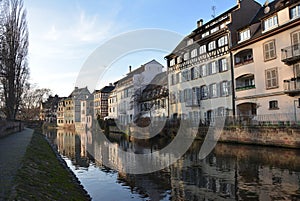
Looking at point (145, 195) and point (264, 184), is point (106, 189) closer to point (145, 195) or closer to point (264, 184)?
point (145, 195)

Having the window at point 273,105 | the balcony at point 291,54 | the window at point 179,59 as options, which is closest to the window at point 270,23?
the balcony at point 291,54

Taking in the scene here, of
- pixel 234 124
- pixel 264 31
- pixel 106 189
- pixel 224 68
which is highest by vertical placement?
pixel 264 31

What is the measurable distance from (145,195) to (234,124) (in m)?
16.4

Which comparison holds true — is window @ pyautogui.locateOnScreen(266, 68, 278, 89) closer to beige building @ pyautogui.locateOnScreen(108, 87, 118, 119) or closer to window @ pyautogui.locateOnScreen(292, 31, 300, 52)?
window @ pyautogui.locateOnScreen(292, 31, 300, 52)

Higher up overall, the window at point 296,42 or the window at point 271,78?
the window at point 296,42

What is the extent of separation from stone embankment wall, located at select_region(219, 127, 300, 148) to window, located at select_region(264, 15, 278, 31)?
9718 mm

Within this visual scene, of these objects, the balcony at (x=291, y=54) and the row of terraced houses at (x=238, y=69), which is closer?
the balcony at (x=291, y=54)

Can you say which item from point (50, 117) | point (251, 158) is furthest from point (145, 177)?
point (50, 117)

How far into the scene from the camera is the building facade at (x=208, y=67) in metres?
30.6

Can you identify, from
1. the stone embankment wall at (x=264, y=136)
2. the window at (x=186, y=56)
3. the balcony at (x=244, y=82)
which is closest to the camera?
the stone embankment wall at (x=264, y=136)

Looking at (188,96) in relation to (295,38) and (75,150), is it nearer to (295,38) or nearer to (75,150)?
(295,38)

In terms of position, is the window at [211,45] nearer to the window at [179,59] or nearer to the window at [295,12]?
the window at [179,59]

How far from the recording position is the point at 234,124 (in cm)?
2423

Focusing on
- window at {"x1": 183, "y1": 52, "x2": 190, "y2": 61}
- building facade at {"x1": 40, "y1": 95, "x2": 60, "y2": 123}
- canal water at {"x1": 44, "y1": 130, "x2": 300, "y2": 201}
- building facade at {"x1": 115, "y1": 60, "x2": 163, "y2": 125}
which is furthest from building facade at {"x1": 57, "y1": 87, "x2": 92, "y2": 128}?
canal water at {"x1": 44, "y1": 130, "x2": 300, "y2": 201}
